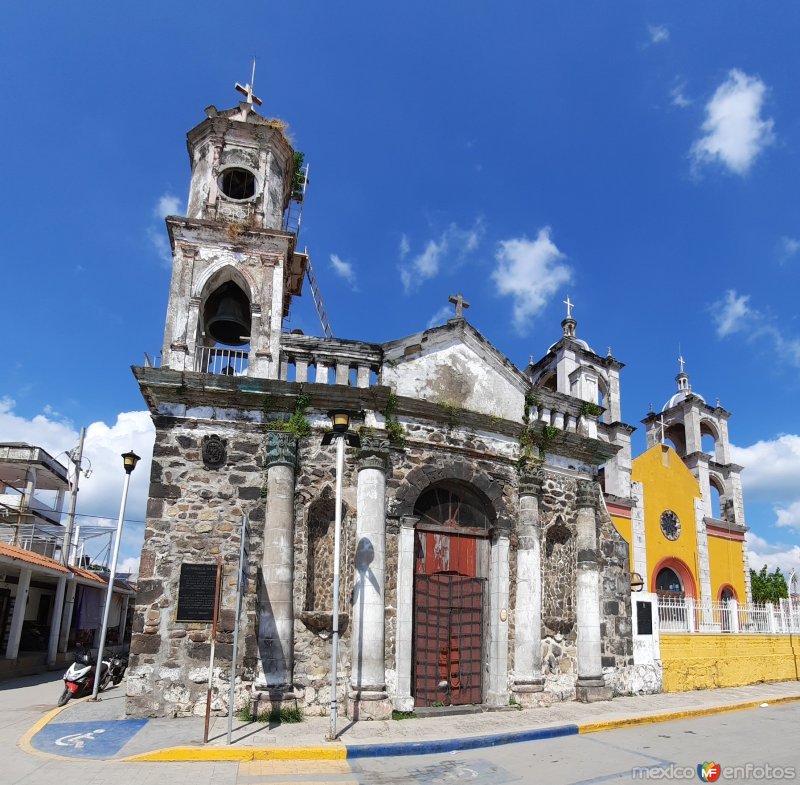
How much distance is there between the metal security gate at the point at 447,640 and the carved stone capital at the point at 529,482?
6.64 ft

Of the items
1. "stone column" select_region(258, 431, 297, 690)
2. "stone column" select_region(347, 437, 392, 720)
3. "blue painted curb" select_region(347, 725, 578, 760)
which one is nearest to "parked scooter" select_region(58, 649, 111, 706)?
"stone column" select_region(258, 431, 297, 690)

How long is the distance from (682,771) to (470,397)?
7119 mm

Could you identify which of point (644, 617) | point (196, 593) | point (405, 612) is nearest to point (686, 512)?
point (644, 617)

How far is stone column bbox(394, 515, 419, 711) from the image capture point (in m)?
10.9

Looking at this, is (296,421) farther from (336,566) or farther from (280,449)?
(336,566)

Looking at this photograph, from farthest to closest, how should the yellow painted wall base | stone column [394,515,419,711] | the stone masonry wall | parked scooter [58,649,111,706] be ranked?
the yellow painted wall base < parked scooter [58,649,111,706] < stone column [394,515,419,711] < the stone masonry wall

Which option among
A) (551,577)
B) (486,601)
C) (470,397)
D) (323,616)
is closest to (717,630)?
(551,577)

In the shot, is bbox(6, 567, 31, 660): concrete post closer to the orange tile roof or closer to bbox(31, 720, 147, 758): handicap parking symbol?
the orange tile roof

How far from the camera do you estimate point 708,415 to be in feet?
106

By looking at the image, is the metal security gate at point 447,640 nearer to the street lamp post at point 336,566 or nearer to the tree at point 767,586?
the street lamp post at point 336,566

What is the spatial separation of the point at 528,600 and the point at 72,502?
19.5 metres

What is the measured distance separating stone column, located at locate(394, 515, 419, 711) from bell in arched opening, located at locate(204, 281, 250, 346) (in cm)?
548

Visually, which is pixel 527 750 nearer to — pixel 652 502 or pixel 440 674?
pixel 440 674

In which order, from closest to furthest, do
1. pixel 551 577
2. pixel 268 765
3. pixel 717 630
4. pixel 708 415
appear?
pixel 268 765
pixel 551 577
pixel 717 630
pixel 708 415
